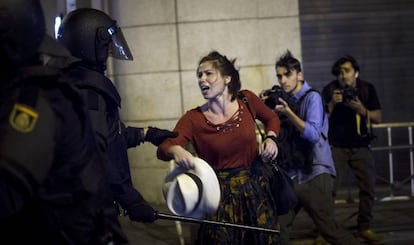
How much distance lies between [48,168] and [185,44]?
6533 millimetres

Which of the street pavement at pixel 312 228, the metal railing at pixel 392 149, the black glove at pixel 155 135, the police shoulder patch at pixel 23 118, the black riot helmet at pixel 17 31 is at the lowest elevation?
the street pavement at pixel 312 228

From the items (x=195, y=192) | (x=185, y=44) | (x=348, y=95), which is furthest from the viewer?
(x=185, y=44)

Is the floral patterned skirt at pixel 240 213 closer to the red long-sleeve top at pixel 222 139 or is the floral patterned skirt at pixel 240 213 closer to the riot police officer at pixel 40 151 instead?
the red long-sleeve top at pixel 222 139

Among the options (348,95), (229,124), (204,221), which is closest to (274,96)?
(229,124)

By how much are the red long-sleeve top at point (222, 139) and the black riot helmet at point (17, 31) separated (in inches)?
93.4

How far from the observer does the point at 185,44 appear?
8992 mm

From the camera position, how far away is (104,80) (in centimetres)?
387

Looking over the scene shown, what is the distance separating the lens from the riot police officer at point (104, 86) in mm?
3711

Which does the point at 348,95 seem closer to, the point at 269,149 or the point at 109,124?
the point at 269,149

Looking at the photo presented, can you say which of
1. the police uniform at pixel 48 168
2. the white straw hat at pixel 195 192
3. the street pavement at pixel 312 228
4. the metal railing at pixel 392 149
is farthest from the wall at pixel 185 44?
the police uniform at pixel 48 168

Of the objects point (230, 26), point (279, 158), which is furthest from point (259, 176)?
point (230, 26)

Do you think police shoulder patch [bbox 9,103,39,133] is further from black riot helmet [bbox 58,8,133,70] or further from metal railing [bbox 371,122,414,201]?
metal railing [bbox 371,122,414,201]

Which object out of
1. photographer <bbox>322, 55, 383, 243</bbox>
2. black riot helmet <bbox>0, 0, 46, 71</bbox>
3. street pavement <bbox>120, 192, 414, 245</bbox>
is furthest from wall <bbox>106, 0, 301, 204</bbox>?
black riot helmet <bbox>0, 0, 46, 71</bbox>

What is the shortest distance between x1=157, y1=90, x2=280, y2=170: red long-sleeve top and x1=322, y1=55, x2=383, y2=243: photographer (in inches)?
90.1
